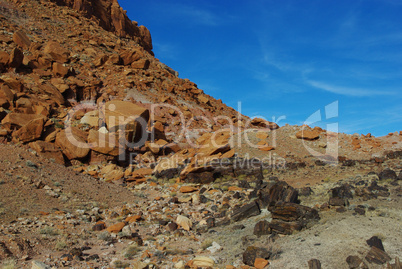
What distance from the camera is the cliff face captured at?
49938 millimetres

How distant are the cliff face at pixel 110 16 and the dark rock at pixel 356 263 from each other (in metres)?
53.8

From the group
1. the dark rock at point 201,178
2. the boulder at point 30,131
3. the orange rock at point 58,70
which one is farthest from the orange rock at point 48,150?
the orange rock at point 58,70

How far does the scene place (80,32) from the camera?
40.9m

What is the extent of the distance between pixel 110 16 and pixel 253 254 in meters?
60.0

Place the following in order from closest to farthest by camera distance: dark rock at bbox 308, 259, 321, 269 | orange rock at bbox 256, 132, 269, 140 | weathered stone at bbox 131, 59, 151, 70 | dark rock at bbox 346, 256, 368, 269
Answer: dark rock at bbox 346, 256, 368, 269 → dark rock at bbox 308, 259, 321, 269 → orange rock at bbox 256, 132, 269, 140 → weathered stone at bbox 131, 59, 151, 70

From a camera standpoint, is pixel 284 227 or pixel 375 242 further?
pixel 284 227

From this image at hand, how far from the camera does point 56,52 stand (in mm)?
32844

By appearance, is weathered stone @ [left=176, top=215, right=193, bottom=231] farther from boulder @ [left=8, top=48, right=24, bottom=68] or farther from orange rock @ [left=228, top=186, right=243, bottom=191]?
boulder @ [left=8, top=48, right=24, bottom=68]

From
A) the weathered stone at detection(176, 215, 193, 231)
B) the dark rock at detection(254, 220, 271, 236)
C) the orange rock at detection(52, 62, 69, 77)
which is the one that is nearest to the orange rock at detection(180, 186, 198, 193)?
the weathered stone at detection(176, 215, 193, 231)

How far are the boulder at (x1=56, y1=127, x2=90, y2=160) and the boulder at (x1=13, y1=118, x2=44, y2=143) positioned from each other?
1.32 m

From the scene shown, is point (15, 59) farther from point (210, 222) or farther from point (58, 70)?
point (210, 222)

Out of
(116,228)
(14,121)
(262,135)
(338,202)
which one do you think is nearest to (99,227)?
(116,228)

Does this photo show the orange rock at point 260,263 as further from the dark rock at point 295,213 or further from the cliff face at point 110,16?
the cliff face at point 110,16

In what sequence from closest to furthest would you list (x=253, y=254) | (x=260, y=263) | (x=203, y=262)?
1. (x=260, y=263)
2. (x=253, y=254)
3. (x=203, y=262)
